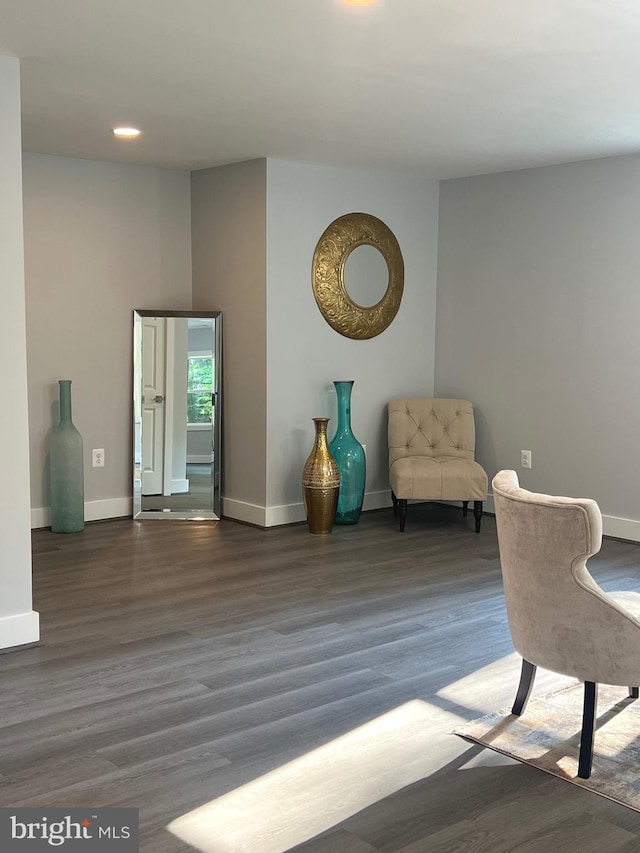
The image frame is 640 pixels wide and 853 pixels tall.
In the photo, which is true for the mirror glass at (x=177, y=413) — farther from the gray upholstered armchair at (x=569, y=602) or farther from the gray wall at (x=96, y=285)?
the gray upholstered armchair at (x=569, y=602)

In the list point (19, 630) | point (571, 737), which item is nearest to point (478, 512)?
point (571, 737)

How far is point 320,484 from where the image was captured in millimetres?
5758

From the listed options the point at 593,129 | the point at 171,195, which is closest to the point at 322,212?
the point at 171,195

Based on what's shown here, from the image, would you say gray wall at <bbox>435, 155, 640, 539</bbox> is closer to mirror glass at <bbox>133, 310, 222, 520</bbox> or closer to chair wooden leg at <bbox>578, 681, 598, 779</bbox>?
mirror glass at <bbox>133, 310, 222, 520</bbox>

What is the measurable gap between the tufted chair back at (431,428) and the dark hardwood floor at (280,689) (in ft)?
2.89

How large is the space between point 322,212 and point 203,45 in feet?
8.85

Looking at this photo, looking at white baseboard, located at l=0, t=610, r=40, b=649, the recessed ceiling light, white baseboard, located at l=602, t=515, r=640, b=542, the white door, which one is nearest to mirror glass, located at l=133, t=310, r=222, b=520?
the white door

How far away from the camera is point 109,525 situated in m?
6.07

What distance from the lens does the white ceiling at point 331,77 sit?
3100 millimetres

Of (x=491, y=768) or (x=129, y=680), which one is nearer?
(x=491, y=768)

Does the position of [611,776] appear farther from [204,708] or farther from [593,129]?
[593,129]

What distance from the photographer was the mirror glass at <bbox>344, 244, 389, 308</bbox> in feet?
20.5

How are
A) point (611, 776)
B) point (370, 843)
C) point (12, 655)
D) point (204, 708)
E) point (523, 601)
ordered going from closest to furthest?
point (370, 843) < point (611, 776) < point (523, 601) < point (204, 708) < point (12, 655)

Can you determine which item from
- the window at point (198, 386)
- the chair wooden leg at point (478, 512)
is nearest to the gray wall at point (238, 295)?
the window at point (198, 386)
